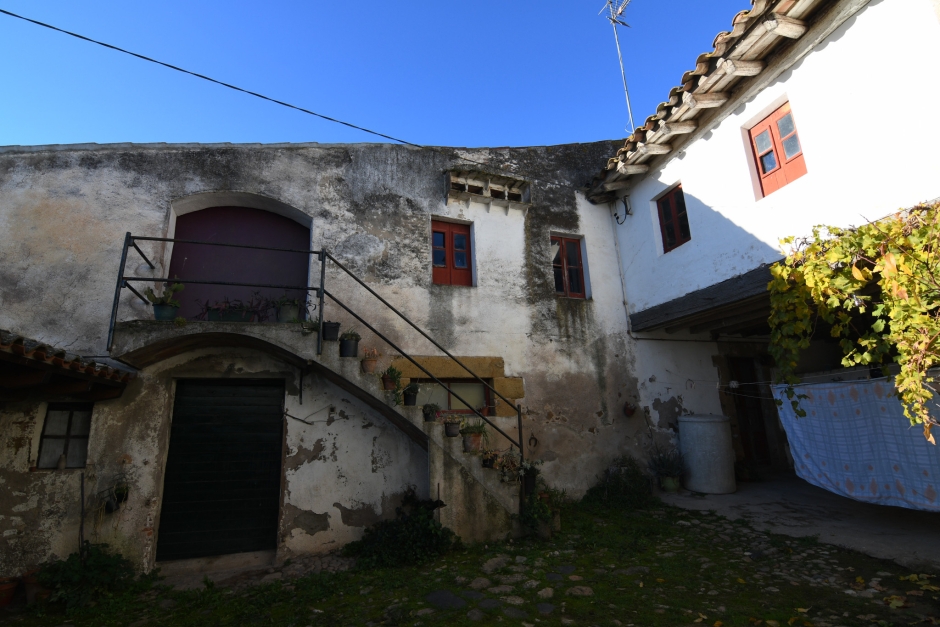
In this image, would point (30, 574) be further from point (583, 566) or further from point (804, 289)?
point (804, 289)

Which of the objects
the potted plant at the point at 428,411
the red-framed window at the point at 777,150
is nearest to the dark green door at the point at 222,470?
the potted plant at the point at 428,411

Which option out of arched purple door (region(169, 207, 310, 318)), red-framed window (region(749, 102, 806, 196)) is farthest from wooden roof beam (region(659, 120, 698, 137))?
arched purple door (region(169, 207, 310, 318))

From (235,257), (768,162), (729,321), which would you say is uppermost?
(768,162)

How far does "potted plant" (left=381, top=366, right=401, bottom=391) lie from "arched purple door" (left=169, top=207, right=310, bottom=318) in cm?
185

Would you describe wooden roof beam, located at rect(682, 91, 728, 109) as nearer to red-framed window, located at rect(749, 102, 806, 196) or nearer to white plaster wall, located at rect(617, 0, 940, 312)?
white plaster wall, located at rect(617, 0, 940, 312)

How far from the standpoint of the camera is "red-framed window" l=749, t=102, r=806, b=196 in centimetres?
579

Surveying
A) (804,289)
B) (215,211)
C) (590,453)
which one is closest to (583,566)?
(590,453)

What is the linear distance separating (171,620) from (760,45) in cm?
855

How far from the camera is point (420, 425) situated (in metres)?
5.69

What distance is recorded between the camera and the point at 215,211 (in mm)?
7121

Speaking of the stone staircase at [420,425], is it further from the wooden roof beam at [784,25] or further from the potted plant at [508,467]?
the wooden roof beam at [784,25]

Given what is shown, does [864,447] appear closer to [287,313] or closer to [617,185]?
[617,185]

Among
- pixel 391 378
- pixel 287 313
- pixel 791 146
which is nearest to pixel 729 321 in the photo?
pixel 791 146

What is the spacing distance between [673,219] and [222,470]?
7511mm
